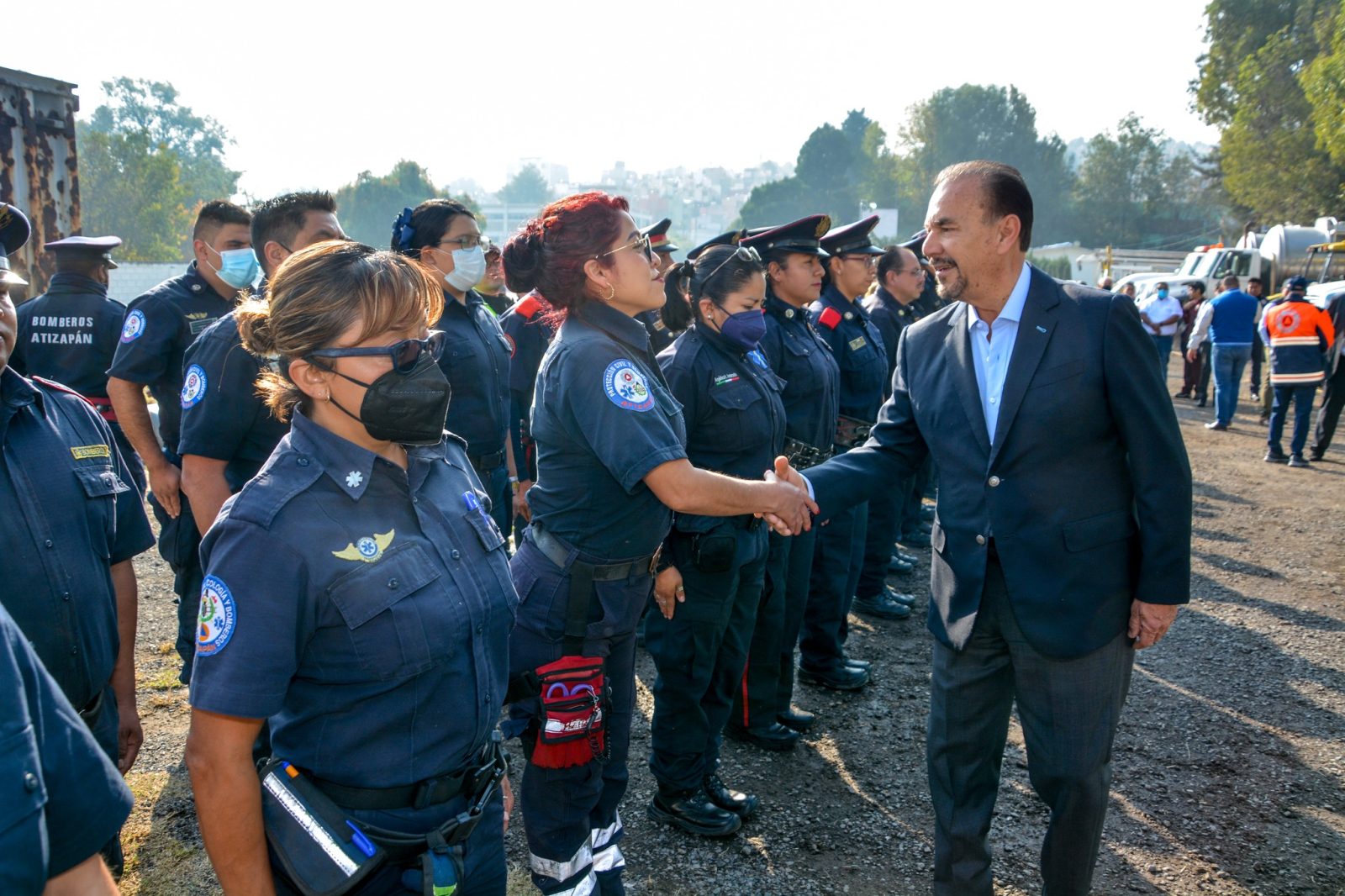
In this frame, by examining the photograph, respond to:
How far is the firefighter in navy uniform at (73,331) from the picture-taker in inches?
220

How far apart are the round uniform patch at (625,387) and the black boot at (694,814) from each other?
71.5 inches

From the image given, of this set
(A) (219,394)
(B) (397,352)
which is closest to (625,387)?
(B) (397,352)

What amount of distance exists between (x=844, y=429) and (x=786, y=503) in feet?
8.91

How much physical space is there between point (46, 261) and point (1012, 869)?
820cm

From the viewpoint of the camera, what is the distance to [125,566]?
2721 millimetres

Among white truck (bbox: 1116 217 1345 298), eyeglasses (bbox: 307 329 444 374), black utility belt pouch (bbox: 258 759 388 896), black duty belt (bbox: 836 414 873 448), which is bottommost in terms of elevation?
black utility belt pouch (bbox: 258 759 388 896)

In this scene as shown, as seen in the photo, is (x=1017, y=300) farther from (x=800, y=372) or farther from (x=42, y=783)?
(x=42, y=783)

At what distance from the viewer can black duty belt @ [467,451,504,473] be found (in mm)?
4625

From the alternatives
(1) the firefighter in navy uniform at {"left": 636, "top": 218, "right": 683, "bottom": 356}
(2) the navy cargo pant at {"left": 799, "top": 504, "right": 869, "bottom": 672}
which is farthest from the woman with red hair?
(1) the firefighter in navy uniform at {"left": 636, "top": 218, "right": 683, "bottom": 356}

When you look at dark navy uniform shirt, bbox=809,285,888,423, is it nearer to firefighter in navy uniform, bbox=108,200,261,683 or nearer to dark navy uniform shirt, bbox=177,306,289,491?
firefighter in navy uniform, bbox=108,200,261,683

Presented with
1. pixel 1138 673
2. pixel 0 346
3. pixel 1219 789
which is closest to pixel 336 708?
pixel 0 346

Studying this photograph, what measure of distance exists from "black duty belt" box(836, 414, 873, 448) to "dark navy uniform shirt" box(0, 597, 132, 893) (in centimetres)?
468

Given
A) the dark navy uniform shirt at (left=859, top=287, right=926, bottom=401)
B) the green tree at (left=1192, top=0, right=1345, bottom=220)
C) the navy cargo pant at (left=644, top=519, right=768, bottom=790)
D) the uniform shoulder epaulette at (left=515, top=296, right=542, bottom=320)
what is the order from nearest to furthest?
the navy cargo pant at (left=644, top=519, right=768, bottom=790)
the uniform shoulder epaulette at (left=515, top=296, right=542, bottom=320)
the dark navy uniform shirt at (left=859, top=287, right=926, bottom=401)
the green tree at (left=1192, top=0, right=1345, bottom=220)

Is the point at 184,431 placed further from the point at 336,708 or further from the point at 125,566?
the point at 336,708
